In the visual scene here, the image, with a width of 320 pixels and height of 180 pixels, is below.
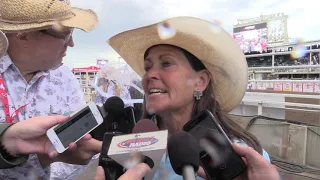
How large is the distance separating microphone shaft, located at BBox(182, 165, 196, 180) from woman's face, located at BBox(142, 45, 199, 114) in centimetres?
83

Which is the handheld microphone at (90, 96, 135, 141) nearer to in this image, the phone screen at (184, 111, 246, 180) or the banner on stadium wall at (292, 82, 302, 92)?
the phone screen at (184, 111, 246, 180)

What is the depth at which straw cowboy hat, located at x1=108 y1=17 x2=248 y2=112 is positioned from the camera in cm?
175

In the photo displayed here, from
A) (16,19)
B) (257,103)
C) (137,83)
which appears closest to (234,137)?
(16,19)

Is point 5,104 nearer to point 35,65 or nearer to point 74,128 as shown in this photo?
point 35,65

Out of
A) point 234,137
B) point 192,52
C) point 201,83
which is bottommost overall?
point 234,137

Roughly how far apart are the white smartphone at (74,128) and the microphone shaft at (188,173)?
0.51 meters

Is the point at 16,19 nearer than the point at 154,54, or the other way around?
the point at 16,19

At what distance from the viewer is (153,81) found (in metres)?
1.75

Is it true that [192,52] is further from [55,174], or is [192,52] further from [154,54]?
[55,174]

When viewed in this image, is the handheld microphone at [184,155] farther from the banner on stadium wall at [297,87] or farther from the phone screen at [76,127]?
the banner on stadium wall at [297,87]

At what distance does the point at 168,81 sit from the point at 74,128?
0.66 metres

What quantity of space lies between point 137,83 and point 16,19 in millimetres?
3562

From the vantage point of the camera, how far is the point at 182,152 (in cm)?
92

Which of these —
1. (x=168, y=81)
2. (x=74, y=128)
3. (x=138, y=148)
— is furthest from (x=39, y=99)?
(x=138, y=148)
